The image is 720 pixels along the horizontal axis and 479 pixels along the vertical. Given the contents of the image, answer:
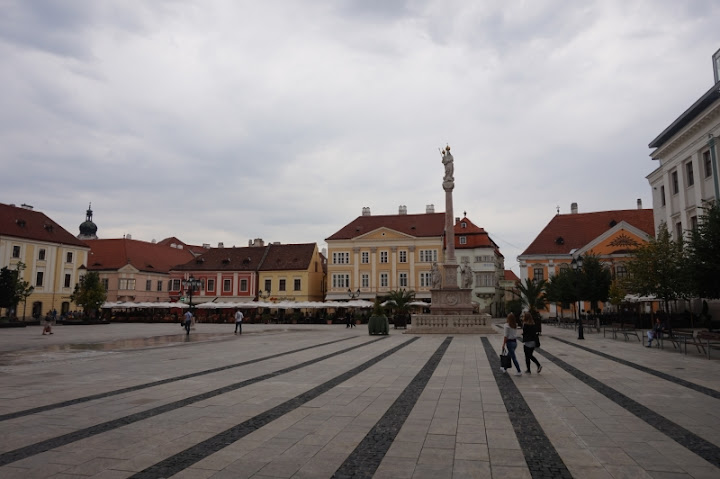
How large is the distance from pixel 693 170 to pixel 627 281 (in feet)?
31.1

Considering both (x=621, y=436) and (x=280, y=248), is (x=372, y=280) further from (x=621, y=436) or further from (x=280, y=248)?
(x=621, y=436)

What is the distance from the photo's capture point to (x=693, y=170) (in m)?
29.5

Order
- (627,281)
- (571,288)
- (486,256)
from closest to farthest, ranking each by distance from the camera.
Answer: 1. (627,281)
2. (571,288)
3. (486,256)

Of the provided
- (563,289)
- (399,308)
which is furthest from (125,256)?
(563,289)

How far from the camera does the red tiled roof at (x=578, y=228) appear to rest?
58031 millimetres

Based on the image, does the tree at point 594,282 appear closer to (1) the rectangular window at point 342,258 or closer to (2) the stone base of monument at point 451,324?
(2) the stone base of monument at point 451,324

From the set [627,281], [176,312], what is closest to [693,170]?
[627,281]

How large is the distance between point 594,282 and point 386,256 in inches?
1126

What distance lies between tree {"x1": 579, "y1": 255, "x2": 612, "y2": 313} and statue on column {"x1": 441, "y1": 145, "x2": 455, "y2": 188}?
1431 centimetres

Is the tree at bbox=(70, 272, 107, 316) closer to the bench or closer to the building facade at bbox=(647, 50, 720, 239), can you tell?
the bench

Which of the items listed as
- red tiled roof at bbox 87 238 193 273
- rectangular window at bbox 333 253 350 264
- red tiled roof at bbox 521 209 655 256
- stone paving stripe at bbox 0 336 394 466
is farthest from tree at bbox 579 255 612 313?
red tiled roof at bbox 87 238 193 273

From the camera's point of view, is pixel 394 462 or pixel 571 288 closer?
pixel 394 462

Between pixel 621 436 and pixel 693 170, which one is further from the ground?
pixel 693 170

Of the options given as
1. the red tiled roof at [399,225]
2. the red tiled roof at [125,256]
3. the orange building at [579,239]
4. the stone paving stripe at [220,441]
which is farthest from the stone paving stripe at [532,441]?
the red tiled roof at [125,256]
